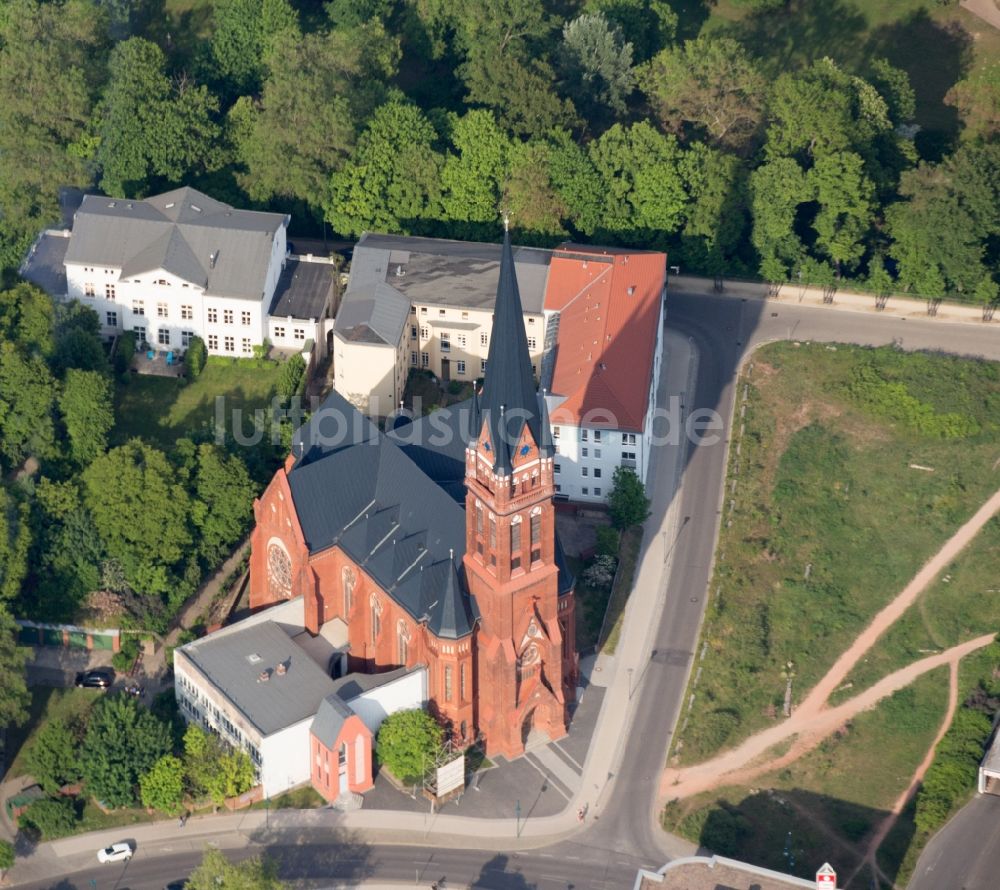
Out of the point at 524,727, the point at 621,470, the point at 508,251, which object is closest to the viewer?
the point at 508,251

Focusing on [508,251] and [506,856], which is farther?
[506,856]

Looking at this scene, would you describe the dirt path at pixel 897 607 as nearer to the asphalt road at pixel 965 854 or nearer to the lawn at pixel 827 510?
the lawn at pixel 827 510

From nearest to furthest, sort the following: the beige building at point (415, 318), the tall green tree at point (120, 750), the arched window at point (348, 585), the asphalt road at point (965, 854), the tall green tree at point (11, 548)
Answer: the asphalt road at point (965, 854) → the tall green tree at point (120, 750) → the arched window at point (348, 585) → the tall green tree at point (11, 548) → the beige building at point (415, 318)

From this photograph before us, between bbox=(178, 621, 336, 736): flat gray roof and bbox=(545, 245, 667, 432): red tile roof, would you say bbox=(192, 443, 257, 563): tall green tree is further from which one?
bbox=(545, 245, 667, 432): red tile roof

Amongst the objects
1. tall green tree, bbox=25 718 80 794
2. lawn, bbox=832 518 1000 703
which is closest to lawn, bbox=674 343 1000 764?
lawn, bbox=832 518 1000 703

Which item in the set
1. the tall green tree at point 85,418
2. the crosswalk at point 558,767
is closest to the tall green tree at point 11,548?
the tall green tree at point 85,418

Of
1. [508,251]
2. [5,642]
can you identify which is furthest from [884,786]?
[5,642]

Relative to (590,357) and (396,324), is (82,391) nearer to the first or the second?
(396,324)
